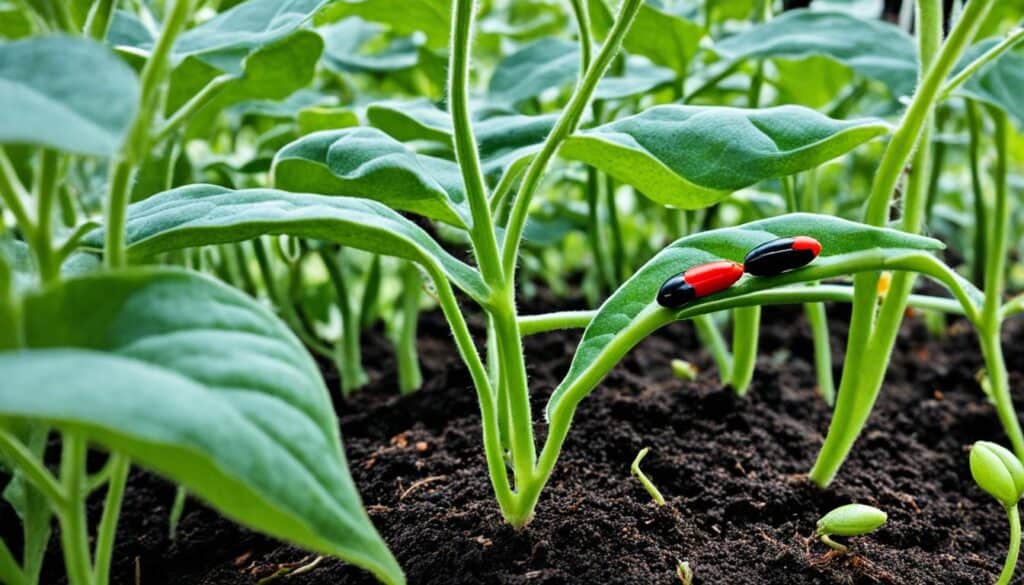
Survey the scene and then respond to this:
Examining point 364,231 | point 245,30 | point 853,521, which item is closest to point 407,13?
point 245,30

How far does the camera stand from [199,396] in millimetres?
419

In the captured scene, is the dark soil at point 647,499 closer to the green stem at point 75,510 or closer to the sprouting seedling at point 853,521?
the sprouting seedling at point 853,521

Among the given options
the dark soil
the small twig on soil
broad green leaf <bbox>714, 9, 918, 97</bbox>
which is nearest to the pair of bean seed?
the dark soil

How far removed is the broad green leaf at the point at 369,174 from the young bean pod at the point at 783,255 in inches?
8.6

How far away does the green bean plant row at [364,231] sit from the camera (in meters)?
0.43

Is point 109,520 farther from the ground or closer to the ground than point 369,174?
closer to the ground

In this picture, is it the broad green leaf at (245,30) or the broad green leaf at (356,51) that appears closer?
the broad green leaf at (245,30)

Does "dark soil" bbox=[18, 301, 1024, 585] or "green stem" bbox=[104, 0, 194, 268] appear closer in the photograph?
"green stem" bbox=[104, 0, 194, 268]

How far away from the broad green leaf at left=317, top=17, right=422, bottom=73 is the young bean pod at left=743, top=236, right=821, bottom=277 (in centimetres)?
83

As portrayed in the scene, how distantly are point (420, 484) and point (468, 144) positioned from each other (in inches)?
13.4

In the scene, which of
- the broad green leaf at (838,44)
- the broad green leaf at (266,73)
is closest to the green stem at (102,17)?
the broad green leaf at (266,73)

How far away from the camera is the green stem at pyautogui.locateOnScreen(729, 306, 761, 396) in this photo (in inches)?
40.8

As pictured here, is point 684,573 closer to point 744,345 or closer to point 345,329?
point 744,345

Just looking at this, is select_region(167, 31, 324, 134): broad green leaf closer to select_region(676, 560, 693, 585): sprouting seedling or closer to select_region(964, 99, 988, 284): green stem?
select_region(676, 560, 693, 585): sprouting seedling
